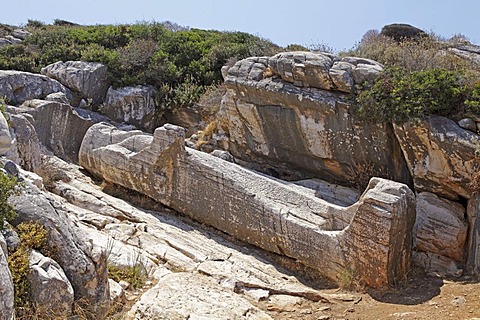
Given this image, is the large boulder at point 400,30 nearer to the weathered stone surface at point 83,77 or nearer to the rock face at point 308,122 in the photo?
the rock face at point 308,122

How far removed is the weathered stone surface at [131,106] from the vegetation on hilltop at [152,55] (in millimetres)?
369

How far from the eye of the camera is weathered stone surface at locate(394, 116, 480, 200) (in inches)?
324

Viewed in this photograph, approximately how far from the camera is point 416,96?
8945mm

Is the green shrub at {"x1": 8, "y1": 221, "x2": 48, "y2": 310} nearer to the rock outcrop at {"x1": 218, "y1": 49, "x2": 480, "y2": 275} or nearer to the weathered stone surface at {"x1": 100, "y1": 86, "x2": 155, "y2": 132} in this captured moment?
the rock outcrop at {"x1": 218, "y1": 49, "x2": 480, "y2": 275}

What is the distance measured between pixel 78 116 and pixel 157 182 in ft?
12.7

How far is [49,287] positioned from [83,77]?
10460 mm

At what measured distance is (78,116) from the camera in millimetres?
12398

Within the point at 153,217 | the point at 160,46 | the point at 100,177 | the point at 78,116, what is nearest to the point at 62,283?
the point at 153,217

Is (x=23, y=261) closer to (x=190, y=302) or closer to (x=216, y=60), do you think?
(x=190, y=302)

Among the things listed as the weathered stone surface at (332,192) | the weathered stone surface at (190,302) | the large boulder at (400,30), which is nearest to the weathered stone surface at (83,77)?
the weathered stone surface at (332,192)

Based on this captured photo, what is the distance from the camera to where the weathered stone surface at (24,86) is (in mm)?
12265

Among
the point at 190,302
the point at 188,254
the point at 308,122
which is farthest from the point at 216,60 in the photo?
the point at 190,302

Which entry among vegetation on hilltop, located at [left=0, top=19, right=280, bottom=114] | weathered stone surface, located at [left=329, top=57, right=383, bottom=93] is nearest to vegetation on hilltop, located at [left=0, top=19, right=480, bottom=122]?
vegetation on hilltop, located at [left=0, top=19, right=280, bottom=114]

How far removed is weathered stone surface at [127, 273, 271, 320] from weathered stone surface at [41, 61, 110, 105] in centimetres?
857
